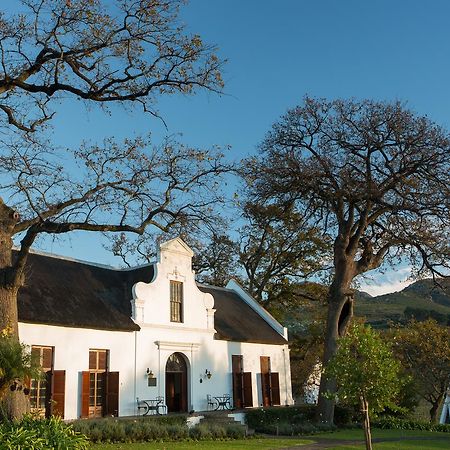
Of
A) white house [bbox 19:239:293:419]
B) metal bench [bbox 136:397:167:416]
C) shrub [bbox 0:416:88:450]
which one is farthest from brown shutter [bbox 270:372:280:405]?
shrub [bbox 0:416:88:450]

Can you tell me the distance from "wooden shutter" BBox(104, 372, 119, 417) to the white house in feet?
0.12

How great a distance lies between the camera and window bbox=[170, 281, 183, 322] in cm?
2422

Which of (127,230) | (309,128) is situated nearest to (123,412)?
(127,230)

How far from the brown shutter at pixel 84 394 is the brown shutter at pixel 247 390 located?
29.8 ft

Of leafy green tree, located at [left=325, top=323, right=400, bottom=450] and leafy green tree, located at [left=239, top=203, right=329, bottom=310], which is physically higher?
leafy green tree, located at [left=239, top=203, right=329, bottom=310]

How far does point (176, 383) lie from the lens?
24.6 metres

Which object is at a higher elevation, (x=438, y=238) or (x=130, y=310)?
(x=438, y=238)

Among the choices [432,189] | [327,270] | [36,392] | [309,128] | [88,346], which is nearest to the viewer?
[36,392]

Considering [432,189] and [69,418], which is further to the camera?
[432,189]

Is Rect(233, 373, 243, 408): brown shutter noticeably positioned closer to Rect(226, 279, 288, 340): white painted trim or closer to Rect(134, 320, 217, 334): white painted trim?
Rect(134, 320, 217, 334): white painted trim

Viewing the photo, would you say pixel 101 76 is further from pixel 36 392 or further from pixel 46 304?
pixel 36 392

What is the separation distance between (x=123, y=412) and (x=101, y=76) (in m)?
12.2

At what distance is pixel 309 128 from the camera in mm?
26719

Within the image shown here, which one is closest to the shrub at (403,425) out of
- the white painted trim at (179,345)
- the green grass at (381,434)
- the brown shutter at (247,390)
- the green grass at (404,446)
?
the green grass at (381,434)
